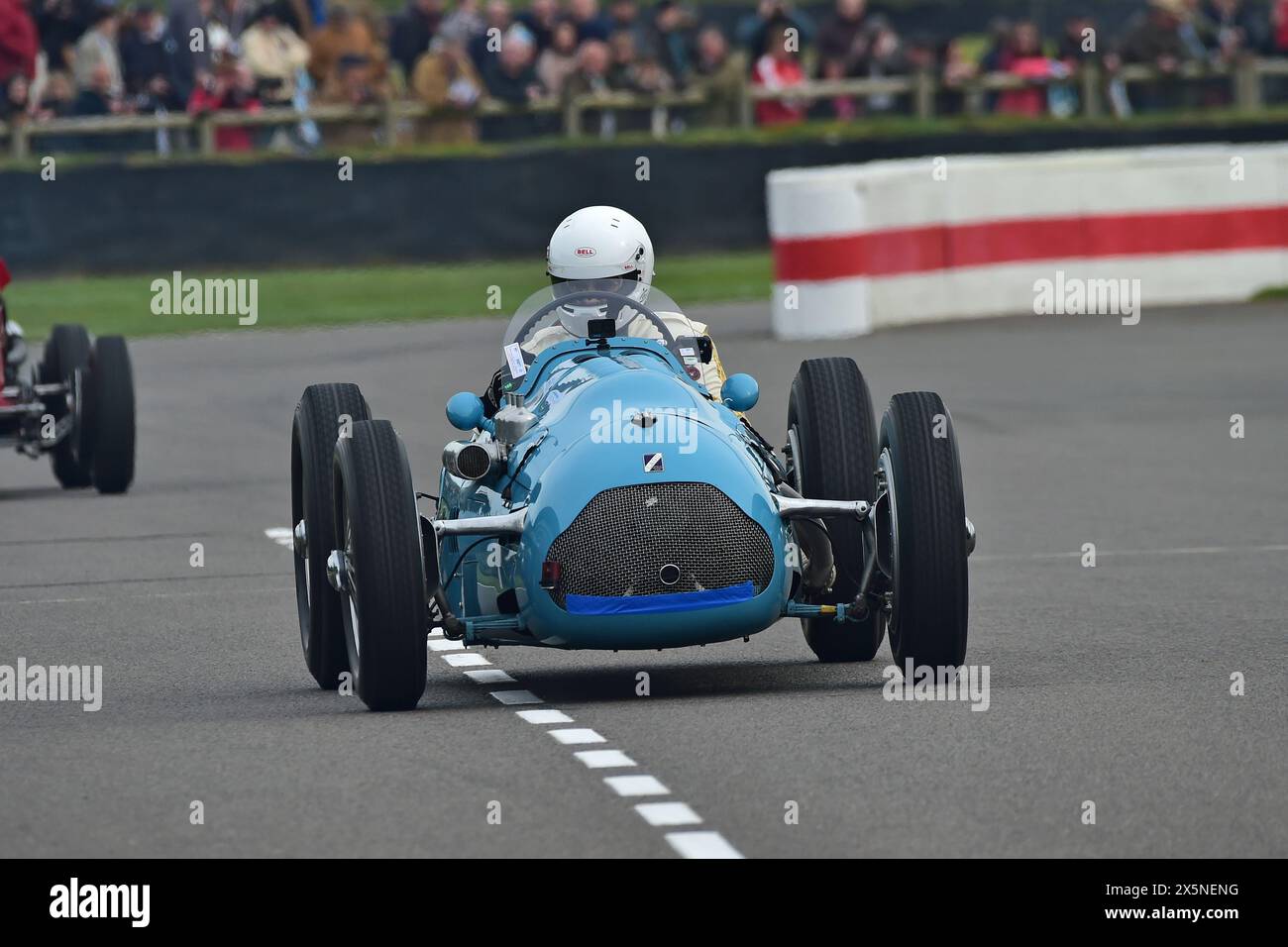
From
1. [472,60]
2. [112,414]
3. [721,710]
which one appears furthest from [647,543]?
[472,60]

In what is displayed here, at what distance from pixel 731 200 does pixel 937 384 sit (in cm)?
974

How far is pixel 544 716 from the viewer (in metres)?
8.82

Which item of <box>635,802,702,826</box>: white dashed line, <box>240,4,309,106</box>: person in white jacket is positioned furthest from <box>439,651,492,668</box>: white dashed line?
<box>240,4,309,106</box>: person in white jacket

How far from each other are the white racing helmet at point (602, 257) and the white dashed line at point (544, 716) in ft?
5.96

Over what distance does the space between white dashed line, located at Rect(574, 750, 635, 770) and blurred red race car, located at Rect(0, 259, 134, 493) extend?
26.6 feet

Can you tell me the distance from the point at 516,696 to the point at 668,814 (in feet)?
6.60

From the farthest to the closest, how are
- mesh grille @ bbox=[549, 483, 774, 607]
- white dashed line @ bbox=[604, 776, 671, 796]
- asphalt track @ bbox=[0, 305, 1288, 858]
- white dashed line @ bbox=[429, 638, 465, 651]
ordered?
white dashed line @ bbox=[429, 638, 465, 651], mesh grille @ bbox=[549, 483, 774, 607], white dashed line @ bbox=[604, 776, 671, 796], asphalt track @ bbox=[0, 305, 1288, 858]

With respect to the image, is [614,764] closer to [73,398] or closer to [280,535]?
[280,535]

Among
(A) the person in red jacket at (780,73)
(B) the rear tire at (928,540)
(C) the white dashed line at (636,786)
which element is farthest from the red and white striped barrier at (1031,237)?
(C) the white dashed line at (636,786)

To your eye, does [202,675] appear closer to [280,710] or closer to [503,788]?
[280,710]

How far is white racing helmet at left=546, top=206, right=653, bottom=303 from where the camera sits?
10242 mm

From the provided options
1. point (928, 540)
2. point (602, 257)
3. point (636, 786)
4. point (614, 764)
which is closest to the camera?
point (636, 786)

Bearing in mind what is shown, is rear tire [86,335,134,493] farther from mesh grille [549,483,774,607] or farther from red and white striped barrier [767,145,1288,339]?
red and white striped barrier [767,145,1288,339]
